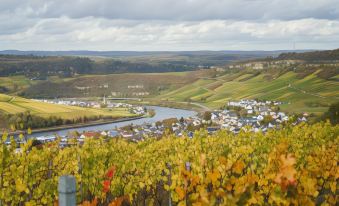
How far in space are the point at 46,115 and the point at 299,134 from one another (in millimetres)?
96571

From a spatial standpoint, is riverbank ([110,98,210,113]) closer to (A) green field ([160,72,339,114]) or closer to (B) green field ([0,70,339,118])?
(B) green field ([0,70,339,118])

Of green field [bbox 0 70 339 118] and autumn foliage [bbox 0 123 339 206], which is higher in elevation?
autumn foliage [bbox 0 123 339 206]

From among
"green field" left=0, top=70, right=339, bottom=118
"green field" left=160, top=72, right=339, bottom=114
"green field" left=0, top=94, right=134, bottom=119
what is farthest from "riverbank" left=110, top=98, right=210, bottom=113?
"green field" left=0, top=94, right=134, bottom=119

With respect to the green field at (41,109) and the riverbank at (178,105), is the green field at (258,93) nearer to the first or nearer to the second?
the green field at (41,109)

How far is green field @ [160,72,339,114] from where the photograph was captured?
355 ft

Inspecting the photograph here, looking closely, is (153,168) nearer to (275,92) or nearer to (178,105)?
(275,92)

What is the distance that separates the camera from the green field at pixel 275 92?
108062mm

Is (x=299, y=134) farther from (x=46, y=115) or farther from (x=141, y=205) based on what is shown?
(x=46, y=115)

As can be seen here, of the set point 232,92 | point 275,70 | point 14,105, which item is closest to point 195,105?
point 232,92

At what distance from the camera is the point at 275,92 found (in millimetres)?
139625

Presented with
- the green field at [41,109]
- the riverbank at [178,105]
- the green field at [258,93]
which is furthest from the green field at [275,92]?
the green field at [41,109]

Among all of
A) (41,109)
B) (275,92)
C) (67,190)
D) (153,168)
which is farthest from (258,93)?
(67,190)

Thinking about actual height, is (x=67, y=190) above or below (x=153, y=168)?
above

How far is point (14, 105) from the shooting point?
11388cm
